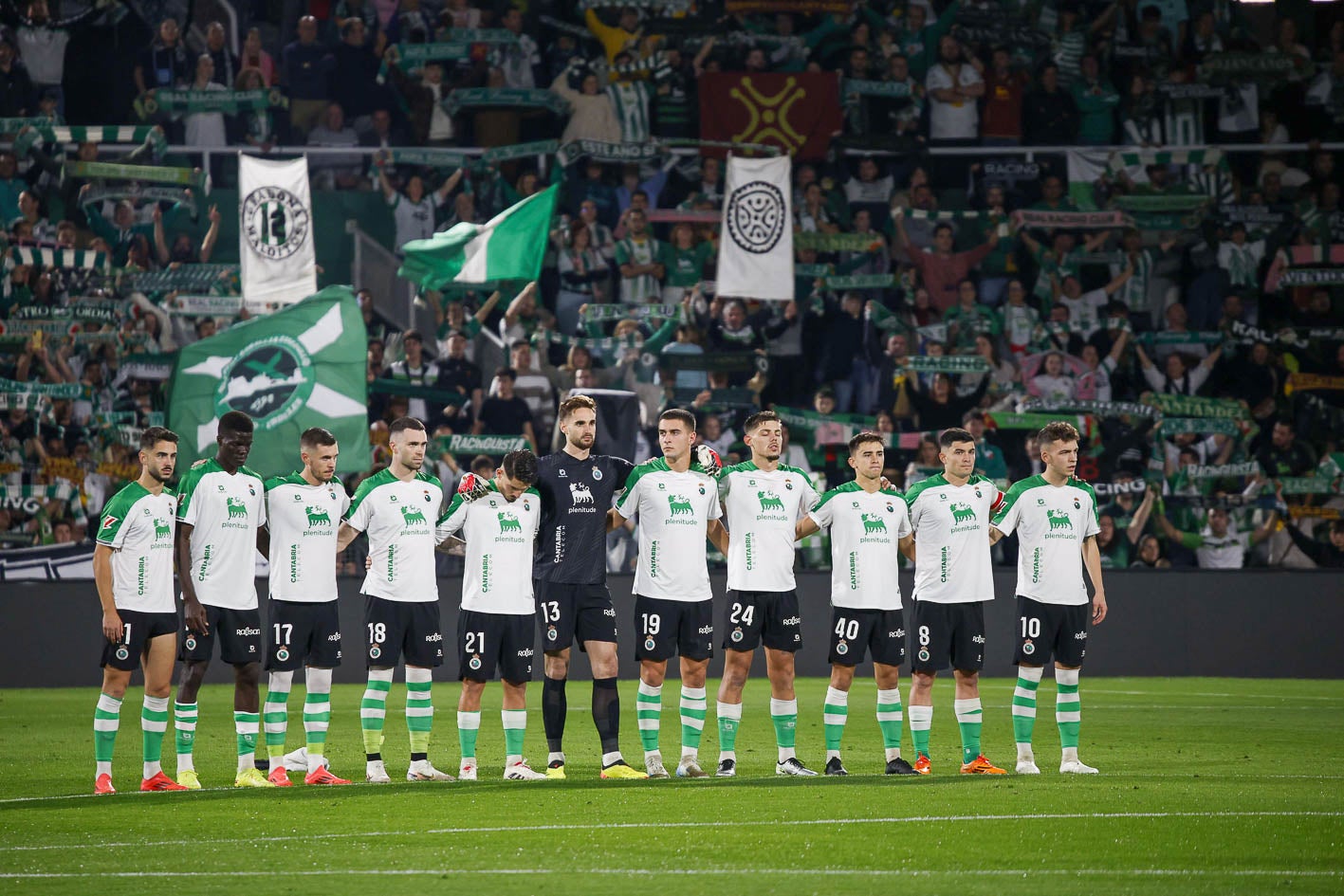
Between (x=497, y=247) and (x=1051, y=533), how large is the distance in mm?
10903

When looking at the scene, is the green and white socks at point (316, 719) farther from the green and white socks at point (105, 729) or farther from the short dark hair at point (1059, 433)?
the short dark hair at point (1059, 433)

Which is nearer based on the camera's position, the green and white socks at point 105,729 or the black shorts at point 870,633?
the green and white socks at point 105,729

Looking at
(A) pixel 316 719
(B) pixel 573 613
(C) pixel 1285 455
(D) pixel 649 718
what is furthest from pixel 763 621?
(C) pixel 1285 455

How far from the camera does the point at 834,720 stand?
483 inches

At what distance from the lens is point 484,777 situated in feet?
39.5

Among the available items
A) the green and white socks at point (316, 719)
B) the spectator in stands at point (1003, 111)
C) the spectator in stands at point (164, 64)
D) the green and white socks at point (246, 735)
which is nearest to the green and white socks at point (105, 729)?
the green and white socks at point (246, 735)

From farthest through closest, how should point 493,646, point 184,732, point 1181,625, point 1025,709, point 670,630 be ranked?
point 1181,625 → point 1025,709 → point 670,630 → point 493,646 → point 184,732

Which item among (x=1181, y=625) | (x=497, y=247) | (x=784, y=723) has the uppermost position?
(x=497, y=247)

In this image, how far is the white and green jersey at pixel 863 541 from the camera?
12453 millimetres

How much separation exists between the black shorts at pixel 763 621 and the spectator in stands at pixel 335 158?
14.6 metres

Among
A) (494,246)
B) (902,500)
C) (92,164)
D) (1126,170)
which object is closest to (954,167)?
(1126,170)

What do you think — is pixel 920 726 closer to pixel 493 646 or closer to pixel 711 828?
pixel 493 646

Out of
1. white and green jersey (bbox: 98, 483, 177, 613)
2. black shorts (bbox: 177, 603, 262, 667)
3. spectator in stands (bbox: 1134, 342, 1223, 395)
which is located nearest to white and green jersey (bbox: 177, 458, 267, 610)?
black shorts (bbox: 177, 603, 262, 667)

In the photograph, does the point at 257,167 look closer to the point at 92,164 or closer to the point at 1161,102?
the point at 92,164
